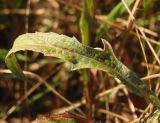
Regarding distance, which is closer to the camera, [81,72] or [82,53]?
[82,53]

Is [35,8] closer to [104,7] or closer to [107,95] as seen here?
[104,7]

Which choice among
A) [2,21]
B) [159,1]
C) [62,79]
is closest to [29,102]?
[62,79]

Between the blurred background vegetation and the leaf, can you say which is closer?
the leaf

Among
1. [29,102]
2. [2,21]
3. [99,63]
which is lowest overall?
[29,102]
